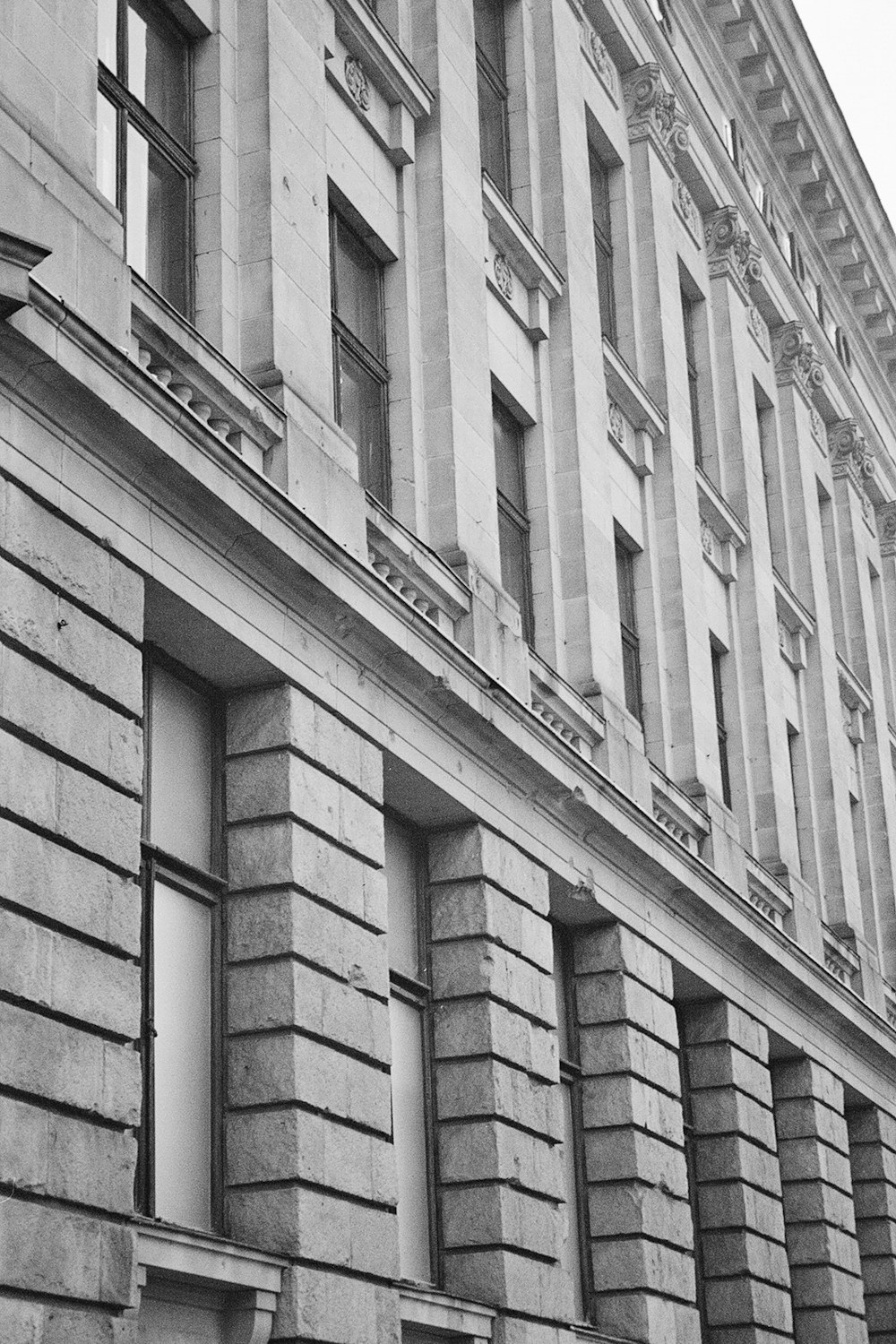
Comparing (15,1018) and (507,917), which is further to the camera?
(507,917)

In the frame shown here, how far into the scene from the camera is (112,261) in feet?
46.5

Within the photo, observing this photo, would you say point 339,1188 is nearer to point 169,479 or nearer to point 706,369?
point 169,479

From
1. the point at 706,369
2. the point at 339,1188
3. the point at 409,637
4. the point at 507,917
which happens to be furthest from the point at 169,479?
the point at 706,369

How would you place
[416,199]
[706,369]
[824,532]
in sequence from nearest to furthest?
[416,199] → [706,369] → [824,532]

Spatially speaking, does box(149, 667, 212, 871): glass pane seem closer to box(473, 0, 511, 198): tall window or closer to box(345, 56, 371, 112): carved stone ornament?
box(345, 56, 371, 112): carved stone ornament

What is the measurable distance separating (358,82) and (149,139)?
4.31m

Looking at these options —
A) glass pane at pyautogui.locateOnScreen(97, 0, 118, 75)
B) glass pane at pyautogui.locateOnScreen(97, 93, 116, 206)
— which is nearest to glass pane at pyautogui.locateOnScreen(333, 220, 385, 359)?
glass pane at pyautogui.locateOnScreen(97, 0, 118, 75)

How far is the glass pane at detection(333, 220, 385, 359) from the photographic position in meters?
19.9

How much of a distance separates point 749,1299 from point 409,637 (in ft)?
33.8

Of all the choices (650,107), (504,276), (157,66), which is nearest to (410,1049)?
(157,66)

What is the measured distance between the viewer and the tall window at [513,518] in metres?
22.8

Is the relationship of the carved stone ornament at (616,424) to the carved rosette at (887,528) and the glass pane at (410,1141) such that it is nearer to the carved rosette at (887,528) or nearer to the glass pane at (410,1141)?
the glass pane at (410,1141)

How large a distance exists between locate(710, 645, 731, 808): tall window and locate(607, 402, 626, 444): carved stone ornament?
3841 millimetres

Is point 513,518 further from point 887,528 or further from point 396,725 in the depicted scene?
point 887,528
